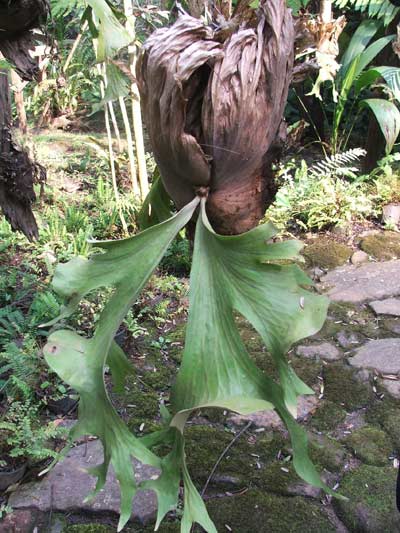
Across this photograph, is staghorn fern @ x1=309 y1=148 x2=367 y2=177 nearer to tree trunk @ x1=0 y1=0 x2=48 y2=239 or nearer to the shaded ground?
the shaded ground

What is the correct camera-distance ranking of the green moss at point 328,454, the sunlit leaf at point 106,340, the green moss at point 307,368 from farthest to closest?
the green moss at point 307,368 < the green moss at point 328,454 < the sunlit leaf at point 106,340

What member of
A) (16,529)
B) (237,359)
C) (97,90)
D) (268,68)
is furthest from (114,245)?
(97,90)

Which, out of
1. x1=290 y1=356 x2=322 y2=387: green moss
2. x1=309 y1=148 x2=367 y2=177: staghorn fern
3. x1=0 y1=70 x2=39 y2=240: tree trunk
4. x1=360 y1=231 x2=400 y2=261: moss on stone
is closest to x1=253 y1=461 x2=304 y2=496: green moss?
x1=290 y1=356 x2=322 y2=387: green moss

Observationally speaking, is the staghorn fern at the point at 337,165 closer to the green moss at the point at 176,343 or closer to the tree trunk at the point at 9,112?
the green moss at the point at 176,343

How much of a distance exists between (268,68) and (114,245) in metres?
0.40

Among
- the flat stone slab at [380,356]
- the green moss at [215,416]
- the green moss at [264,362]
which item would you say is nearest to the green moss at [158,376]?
the green moss at [215,416]

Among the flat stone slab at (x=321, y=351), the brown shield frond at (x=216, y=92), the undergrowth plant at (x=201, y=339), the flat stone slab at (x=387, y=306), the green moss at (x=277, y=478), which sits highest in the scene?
the brown shield frond at (x=216, y=92)

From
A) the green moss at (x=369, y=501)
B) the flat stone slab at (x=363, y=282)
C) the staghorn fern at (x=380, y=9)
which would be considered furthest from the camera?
the staghorn fern at (x=380, y=9)

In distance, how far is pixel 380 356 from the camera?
226cm

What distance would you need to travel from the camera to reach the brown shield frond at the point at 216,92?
0.75 metres

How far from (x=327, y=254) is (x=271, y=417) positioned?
1.52m

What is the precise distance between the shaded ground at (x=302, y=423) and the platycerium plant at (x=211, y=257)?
0.64 m

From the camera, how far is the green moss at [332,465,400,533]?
4.78 feet

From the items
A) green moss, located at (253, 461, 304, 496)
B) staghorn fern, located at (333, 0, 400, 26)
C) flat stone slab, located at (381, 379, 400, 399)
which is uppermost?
staghorn fern, located at (333, 0, 400, 26)
